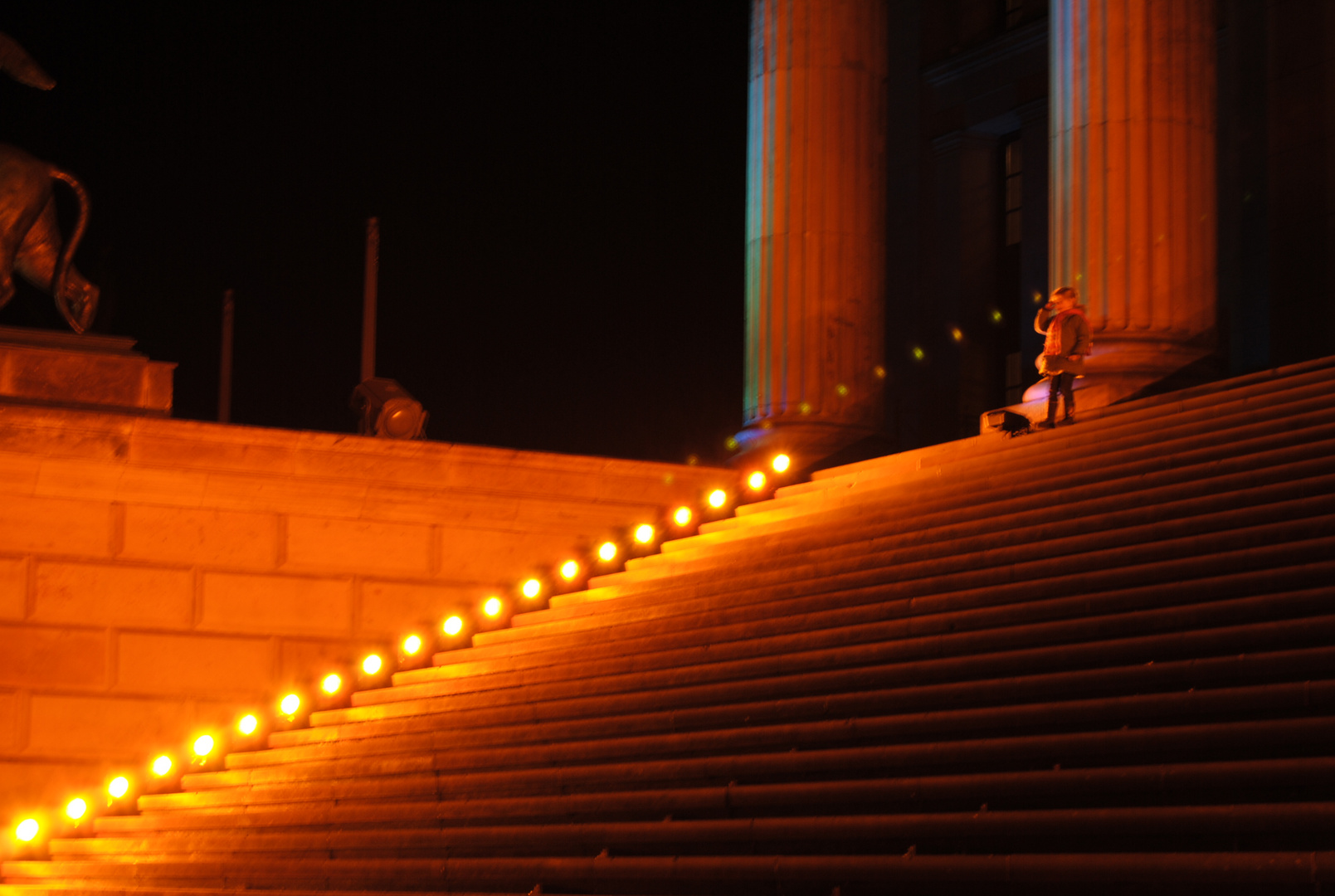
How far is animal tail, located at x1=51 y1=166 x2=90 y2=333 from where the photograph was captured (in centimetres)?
1683

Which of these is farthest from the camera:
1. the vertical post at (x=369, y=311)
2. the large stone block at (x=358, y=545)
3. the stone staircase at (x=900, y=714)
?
the vertical post at (x=369, y=311)

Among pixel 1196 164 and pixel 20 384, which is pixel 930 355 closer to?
pixel 1196 164

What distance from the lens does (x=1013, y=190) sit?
27109mm

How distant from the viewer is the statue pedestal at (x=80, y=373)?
1595 centimetres

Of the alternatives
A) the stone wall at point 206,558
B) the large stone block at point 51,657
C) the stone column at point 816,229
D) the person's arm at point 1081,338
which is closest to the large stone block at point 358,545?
the stone wall at point 206,558

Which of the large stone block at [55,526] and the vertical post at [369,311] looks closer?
the large stone block at [55,526]

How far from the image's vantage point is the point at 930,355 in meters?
27.1

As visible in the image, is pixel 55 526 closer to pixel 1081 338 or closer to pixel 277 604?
pixel 277 604

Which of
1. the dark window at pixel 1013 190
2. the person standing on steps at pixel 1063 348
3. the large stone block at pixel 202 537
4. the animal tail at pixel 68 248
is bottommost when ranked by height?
the large stone block at pixel 202 537

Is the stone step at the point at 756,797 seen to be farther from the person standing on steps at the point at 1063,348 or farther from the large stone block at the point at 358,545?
the person standing on steps at the point at 1063,348

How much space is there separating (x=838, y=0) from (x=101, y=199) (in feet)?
34.3

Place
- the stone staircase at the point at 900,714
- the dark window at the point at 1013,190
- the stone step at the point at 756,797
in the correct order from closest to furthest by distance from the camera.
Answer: the stone step at the point at 756,797 < the stone staircase at the point at 900,714 < the dark window at the point at 1013,190

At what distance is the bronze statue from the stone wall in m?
1.66

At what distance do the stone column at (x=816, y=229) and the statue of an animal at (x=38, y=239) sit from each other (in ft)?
23.4
